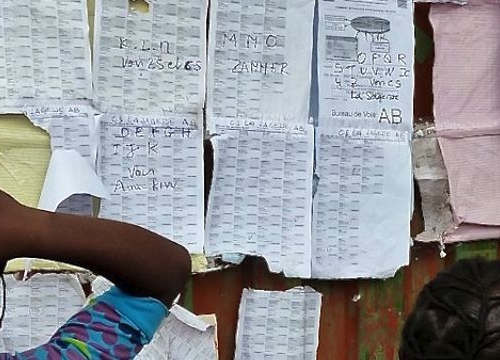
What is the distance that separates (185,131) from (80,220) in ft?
3.51

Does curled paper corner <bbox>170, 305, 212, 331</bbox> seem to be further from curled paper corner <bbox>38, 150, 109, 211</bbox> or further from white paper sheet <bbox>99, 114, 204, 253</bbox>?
curled paper corner <bbox>38, 150, 109, 211</bbox>

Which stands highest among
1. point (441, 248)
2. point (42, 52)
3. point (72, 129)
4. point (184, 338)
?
point (42, 52)

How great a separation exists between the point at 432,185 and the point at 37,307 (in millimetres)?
Result: 989

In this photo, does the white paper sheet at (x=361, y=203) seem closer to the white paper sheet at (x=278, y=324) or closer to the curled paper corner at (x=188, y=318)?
the white paper sheet at (x=278, y=324)

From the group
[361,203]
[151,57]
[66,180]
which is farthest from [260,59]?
[66,180]

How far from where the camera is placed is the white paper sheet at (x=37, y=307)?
7.65ft

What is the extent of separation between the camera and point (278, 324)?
2.58m

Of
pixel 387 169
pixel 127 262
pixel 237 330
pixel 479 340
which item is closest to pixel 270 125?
pixel 387 169

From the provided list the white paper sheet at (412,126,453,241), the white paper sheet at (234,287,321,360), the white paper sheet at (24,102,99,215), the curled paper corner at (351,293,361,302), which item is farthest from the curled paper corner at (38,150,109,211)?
the white paper sheet at (412,126,453,241)

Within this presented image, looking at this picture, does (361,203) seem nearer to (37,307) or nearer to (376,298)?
(376,298)

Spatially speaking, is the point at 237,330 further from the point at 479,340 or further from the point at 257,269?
the point at 479,340

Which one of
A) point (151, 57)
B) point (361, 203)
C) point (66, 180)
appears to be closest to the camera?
point (66, 180)

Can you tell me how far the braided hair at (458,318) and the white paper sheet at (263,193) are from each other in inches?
48.6

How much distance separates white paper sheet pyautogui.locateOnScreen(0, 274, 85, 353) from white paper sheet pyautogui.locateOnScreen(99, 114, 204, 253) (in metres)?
0.19
